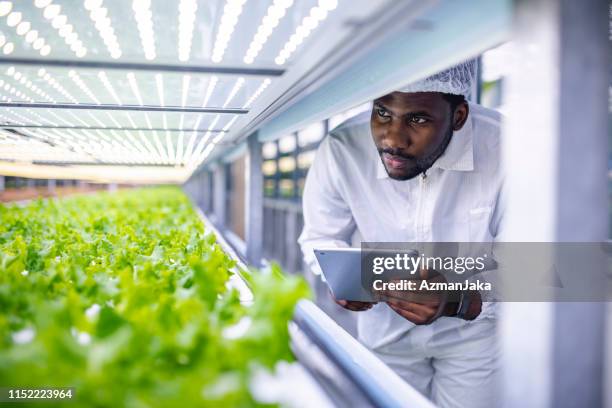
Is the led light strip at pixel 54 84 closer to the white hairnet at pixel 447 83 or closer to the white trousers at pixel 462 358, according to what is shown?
the white hairnet at pixel 447 83

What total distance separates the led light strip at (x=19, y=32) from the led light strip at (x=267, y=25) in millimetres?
525

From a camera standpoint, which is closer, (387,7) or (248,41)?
(387,7)

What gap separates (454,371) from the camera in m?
2.29

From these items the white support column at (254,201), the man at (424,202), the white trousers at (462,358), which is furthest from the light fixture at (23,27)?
the white trousers at (462,358)

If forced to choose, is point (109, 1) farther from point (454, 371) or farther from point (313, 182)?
point (454, 371)

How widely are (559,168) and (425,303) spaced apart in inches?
53.8

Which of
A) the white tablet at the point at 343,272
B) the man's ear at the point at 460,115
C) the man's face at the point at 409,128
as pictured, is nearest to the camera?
the white tablet at the point at 343,272

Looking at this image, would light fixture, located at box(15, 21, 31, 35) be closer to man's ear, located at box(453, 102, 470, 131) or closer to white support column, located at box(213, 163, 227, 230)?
man's ear, located at box(453, 102, 470, 131)

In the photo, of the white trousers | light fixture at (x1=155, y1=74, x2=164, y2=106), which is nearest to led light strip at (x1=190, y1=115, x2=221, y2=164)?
light fixture at (x1=155, y1=74, x2=164, y2=106)

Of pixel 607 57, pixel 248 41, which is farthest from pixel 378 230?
pixel 607 57

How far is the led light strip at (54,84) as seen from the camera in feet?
4.86

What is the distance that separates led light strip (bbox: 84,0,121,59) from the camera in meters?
1.10

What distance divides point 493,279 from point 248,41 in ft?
5.04

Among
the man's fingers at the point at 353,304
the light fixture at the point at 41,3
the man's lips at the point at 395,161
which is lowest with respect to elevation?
the man's fingers at the point at 353,304
